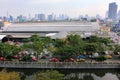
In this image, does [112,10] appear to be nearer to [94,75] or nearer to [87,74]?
[87,74]

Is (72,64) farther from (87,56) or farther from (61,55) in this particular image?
(87,56)

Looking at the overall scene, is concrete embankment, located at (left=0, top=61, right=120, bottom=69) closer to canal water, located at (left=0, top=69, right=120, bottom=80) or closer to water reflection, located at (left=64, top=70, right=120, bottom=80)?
canal water, located at (left=0, top=69, right=120, bottom=80)

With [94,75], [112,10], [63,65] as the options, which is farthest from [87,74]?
[112,10]

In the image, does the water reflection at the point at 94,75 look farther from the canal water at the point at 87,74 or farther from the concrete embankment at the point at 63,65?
the concrete embankment at the point at 63,65

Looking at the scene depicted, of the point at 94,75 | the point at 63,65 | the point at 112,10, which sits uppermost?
the point at 112,10

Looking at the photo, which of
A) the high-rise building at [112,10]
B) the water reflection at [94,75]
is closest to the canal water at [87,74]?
the water reflection at [94,75]

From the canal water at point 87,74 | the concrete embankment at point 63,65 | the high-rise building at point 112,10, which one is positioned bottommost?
the canal water at point 87,74

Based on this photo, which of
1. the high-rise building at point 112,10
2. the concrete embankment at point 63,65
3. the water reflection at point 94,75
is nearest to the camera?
the water reflection at point 94,75

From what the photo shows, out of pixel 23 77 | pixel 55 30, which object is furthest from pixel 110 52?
pixel 55 30
